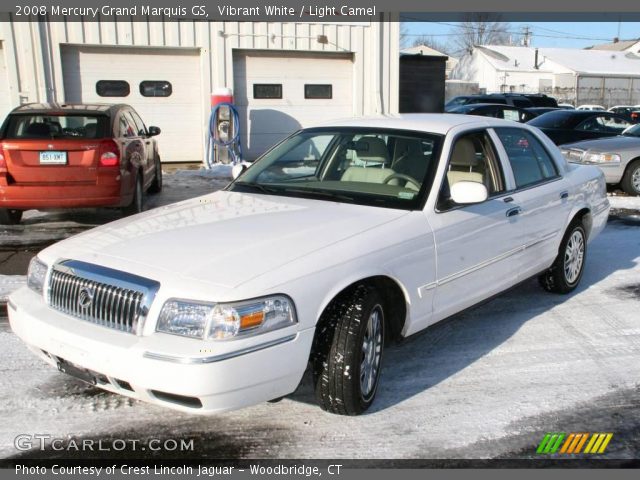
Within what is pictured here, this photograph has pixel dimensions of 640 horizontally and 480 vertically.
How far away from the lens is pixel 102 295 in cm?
323

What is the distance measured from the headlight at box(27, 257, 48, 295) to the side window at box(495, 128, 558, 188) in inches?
132

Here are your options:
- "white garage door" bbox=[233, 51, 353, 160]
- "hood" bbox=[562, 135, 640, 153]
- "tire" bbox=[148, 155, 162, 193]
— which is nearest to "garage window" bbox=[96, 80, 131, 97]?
"white garage door" bbox=[233, 51, 353, 160]

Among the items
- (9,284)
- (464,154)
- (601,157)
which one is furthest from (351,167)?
(601,157)

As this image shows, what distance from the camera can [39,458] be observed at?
10.8ft

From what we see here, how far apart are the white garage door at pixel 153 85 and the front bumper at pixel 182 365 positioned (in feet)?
36.7

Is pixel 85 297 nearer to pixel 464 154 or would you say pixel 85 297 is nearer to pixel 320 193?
pixel 320 193

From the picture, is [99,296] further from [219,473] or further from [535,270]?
[535,270]

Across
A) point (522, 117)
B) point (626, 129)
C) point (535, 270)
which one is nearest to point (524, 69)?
point (522, 117)

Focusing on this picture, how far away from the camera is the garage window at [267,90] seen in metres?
14.6

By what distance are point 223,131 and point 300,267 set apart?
1122cm

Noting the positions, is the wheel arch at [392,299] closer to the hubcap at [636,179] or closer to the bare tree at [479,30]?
the hubcap at [636,179]

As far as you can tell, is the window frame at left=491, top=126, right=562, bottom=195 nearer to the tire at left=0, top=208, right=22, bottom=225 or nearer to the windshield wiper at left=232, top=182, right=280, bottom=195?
the windshield wiper at left=232, top=182, right=280, bottom=195

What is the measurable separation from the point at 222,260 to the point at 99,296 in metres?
0.63

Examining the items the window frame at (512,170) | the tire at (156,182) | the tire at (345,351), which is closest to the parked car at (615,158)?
the window frame at (512,170)
